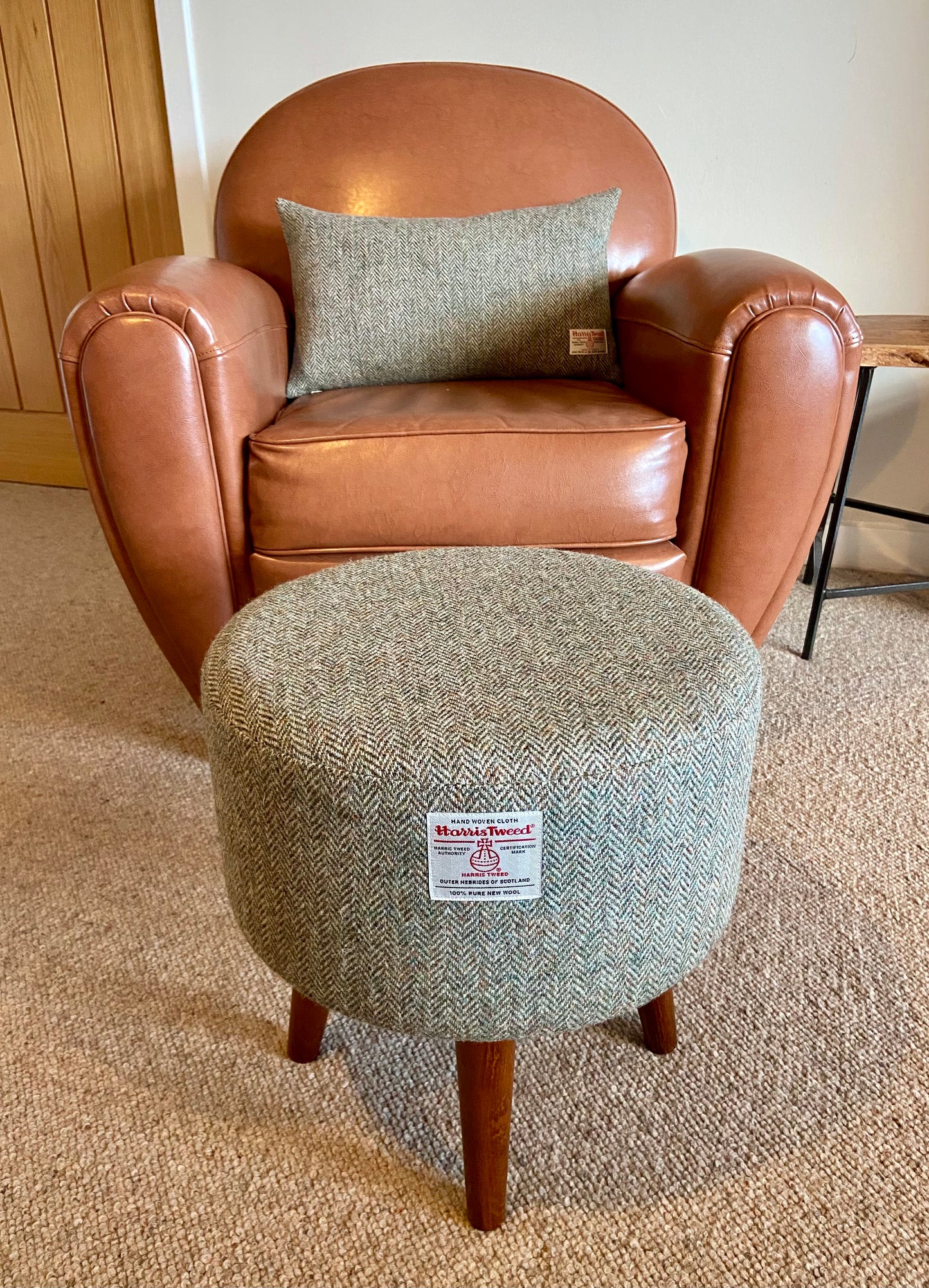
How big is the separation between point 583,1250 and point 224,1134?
327 mm

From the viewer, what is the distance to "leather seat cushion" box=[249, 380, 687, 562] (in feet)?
3.94

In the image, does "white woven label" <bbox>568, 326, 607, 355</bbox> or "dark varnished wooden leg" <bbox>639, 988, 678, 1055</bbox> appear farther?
"white woven label" <bbox>568, 326, 607, 355</bbox>

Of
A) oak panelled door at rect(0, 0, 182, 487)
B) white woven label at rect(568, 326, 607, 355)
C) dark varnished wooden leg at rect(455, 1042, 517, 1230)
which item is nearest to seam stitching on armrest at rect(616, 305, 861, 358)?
white woven label at rect(568, 326, 607, 355)

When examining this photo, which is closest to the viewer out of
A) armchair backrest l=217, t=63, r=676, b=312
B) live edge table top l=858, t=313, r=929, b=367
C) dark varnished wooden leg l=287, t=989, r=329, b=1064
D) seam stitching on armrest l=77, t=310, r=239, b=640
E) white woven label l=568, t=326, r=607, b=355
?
dark varnished wooden leg l=287, t=989, r=329, b=1064

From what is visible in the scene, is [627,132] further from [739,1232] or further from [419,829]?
[739,1232]

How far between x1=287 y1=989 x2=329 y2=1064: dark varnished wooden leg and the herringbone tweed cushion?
0.14m

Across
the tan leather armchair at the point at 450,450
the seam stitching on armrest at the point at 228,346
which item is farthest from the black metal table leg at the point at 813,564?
the seam stitching on armrest at the point at 228,346

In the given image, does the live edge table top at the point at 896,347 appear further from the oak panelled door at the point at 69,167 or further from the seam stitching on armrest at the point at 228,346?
the oak panelled door at the point at 69,167

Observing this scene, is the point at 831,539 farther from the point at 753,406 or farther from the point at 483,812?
the point at 483,812

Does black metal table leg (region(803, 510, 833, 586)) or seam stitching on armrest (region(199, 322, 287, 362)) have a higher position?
seam stitching on armrest (region(199, 322, 287, 362))

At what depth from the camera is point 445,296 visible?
1504 millimetres

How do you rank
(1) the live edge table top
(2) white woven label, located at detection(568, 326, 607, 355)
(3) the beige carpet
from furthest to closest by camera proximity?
(2) white woven label, located at detection(568, 326, 607, 355)
(1) the live edge table top
(3) the beige carpet

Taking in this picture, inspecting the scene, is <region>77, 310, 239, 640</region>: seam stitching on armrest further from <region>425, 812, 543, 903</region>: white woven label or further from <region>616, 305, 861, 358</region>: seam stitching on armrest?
<region>425, 812, 543, 903</region>: white woven label

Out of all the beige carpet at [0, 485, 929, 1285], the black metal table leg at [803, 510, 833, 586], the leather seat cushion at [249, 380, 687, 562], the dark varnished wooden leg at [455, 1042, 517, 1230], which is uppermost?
the leather seat cushion at [249, 380, 687, 562]
